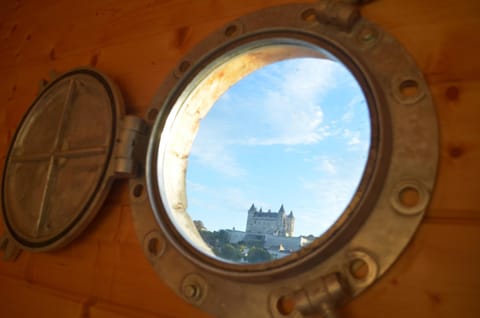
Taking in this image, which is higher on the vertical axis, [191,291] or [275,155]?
[275,155]

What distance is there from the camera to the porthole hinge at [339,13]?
0.55 metres

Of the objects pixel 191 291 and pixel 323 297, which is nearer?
pixel 323 297

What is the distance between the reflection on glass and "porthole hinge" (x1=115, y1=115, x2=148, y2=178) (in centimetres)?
12

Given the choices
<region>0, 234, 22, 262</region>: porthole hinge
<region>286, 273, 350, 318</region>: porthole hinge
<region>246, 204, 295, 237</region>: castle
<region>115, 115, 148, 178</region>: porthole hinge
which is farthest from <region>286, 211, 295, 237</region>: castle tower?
<region>0, 234, 22, 262</region>: porthole hinge

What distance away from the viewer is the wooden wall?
1.44 ft

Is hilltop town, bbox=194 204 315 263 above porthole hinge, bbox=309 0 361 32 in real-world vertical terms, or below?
below

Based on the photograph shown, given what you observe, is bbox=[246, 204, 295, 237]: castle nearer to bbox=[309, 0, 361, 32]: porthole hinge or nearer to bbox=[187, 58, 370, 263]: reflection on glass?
bbox=[187, 58, 370, 263]: reflection on glass

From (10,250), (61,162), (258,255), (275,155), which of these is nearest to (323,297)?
(258,255)

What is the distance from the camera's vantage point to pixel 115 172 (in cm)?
70

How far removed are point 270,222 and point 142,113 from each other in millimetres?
380

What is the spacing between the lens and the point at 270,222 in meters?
0.65

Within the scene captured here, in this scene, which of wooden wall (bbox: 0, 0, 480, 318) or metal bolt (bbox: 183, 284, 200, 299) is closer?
wooden wall (bbox: 0, 0, 480, 318)

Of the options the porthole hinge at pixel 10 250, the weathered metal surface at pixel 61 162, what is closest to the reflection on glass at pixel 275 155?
the weathered metal surface at pixel 61 162

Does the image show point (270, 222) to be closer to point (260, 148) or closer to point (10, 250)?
point (260, 148)
